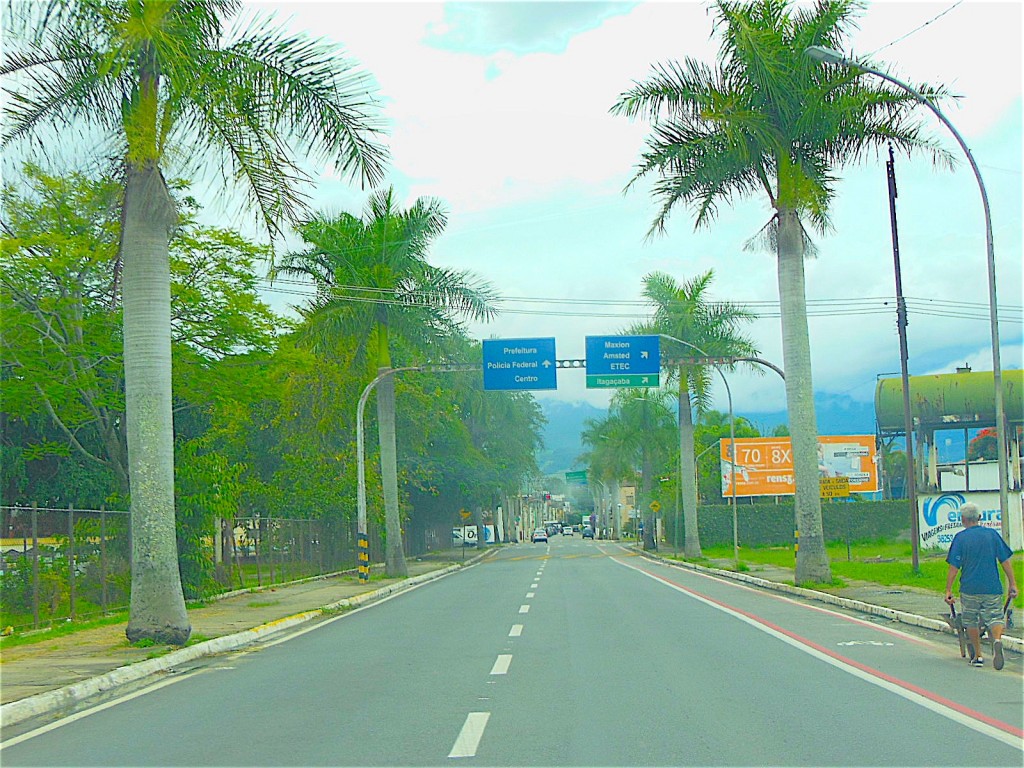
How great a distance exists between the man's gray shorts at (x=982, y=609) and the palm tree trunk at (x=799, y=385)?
1430 cm

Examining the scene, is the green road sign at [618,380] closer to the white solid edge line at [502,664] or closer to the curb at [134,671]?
the curb at [134,671]

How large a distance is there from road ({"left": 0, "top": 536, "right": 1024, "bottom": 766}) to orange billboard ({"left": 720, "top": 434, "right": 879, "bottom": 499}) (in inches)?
1876

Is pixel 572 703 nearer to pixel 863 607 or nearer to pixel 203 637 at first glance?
pixel 203 637

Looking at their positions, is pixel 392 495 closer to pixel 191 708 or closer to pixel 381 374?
pixel 381 374

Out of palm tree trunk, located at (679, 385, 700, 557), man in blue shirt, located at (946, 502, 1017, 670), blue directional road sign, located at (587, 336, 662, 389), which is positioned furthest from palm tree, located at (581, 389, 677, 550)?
man in blue shirt, located at (946, 502, 1017, 670)

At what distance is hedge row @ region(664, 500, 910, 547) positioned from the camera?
60.3 metres

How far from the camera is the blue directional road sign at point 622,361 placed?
125 ft

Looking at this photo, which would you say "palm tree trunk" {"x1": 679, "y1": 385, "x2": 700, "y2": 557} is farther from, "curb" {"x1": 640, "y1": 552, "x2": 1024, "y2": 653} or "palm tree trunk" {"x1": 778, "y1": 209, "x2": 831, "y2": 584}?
"palm tree trunk" {"x1": 778, "y1": 209, "x2": 831, "y2": 584}

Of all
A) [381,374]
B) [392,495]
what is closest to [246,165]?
[381,374]

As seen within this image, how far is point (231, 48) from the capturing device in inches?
661

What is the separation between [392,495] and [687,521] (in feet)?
53.9

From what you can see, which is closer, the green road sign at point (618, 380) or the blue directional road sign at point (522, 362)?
the blue directional road sign at point (522, 362)

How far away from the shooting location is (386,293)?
1458 inches

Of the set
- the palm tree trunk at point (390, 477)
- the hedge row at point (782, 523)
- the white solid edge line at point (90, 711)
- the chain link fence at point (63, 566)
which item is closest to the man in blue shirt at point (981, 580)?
the white solid edge line at point (90, 711)
